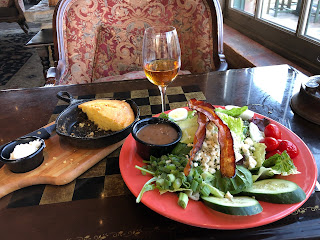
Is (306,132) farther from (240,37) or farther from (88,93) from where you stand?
(240,37)

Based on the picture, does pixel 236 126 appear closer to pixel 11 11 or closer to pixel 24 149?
pixel 24 149

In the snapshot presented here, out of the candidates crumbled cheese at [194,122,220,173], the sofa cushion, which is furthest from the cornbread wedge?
the sofa cushion

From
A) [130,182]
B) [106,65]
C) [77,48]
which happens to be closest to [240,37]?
[106,65]

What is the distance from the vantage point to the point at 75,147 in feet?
3.36

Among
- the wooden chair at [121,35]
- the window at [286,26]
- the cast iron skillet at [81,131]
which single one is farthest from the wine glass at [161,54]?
the window at [286,26]

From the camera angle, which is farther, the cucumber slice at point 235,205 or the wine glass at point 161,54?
the wine glass at point 161,54

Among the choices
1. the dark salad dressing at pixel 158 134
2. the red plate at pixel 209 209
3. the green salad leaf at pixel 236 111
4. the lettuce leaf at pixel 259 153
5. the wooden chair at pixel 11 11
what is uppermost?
the green salad leaf at pixel 236 111

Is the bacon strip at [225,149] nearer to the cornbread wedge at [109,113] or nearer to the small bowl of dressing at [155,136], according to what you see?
the small bowl of dressing at [155,136]

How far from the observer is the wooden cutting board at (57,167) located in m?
0.86

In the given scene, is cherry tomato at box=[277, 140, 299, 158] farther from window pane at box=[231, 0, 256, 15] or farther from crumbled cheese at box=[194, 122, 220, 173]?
window pane at box=[231, 0, 256, 15]

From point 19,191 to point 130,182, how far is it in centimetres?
38

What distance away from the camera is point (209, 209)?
2.27 ft

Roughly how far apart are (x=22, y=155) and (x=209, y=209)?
0.64 m

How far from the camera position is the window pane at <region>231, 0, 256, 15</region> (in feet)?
10.0
